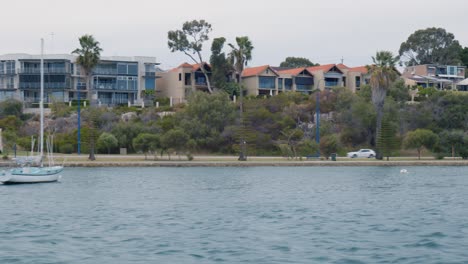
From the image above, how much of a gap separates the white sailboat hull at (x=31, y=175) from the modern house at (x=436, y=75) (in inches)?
3868

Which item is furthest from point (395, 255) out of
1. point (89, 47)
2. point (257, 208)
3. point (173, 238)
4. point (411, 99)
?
point (411, 99)

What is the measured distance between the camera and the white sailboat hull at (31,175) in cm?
6347

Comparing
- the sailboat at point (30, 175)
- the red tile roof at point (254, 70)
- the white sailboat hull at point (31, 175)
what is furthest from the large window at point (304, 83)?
the white sailboat hull at point (31, 175)

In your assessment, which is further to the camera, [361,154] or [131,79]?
[131,79]

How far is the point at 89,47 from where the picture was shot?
110 m

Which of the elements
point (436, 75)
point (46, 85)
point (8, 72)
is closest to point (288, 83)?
point (436, 75)

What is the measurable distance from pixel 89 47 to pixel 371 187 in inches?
2441

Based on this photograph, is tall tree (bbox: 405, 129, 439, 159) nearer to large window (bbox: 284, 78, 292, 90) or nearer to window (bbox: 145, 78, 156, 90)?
large window (bbox: 284, 78, 292, 90)

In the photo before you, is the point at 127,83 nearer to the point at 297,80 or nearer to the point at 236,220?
the point at 297,80

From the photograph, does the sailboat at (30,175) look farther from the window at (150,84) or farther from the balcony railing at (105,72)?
the window at (150,84)

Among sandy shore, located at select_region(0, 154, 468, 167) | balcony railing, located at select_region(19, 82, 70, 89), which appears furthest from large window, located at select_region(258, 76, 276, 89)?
sandy shore, located at select_region(0, 154, 468, 167)

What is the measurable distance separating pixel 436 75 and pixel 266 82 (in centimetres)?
4162

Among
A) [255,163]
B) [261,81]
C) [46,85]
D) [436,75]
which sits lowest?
[255,163]

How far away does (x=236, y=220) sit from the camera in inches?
1529
